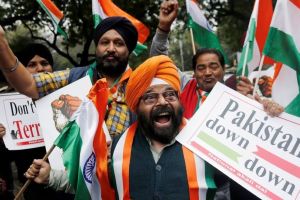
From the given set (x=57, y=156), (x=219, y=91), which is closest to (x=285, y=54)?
(x=219, y=91)

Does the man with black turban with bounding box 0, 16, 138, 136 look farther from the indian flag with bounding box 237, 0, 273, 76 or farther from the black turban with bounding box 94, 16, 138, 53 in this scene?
the indian flag with bounding box 237, 0, 273, 76

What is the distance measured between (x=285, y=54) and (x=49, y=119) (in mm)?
1808

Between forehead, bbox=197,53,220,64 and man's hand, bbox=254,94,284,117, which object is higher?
man's hand, bbox=254,94,284,117

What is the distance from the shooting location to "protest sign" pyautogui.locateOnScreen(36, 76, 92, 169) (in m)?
2.88

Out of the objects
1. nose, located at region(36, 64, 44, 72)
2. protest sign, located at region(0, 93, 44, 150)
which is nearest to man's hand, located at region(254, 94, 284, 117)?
protest sign, located at region(0, 93, 44, 150)

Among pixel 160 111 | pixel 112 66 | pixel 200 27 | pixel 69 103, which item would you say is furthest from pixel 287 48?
pixel 200 27

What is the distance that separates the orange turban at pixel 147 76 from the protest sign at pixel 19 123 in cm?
114

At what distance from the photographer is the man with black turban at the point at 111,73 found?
2.85 meters

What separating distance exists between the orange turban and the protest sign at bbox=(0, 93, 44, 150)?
1145 mm

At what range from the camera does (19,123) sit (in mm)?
3508

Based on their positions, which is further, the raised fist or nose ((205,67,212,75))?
nose ((205,67,212,75))

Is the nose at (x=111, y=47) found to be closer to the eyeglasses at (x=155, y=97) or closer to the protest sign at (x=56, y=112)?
the protest sign at (x=56, y=112)

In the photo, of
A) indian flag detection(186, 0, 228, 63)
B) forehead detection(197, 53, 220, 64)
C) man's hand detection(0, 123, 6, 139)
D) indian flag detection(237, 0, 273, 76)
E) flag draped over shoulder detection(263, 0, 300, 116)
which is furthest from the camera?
indian flag detection(186, 0, 228, 63)

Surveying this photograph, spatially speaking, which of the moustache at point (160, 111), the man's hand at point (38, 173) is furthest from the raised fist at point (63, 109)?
the moustache at point (160, 111)
